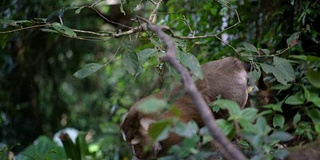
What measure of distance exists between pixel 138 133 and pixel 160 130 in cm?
84

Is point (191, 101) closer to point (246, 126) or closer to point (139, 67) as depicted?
point (139, 67)

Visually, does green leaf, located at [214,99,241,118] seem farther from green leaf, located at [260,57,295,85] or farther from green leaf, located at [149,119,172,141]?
green leaf, located at [260,57,295,85]

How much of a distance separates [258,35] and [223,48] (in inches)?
8.3

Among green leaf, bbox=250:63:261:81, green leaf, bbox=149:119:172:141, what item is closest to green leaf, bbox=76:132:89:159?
green leaf, bbox=250:63:261:81

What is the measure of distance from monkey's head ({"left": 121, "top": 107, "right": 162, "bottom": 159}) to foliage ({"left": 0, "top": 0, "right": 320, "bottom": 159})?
185mm

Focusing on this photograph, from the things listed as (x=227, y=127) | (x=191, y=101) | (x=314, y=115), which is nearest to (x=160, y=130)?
(x=227, y=127)

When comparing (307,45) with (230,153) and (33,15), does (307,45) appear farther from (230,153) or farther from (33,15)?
(33,15)

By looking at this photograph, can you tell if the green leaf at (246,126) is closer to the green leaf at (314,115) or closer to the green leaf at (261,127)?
the green leaf at (261,127)

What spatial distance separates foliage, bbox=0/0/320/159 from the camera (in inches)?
71.7

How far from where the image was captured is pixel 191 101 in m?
2.31

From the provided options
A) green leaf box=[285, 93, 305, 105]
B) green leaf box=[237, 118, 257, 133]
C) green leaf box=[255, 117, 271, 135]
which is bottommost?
green leaf box=[285, 93, 305, 105]

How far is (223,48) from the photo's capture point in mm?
3168

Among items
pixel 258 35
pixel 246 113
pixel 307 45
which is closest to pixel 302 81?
pixel 307 45

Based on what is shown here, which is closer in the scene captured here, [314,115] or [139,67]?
[314,115]
